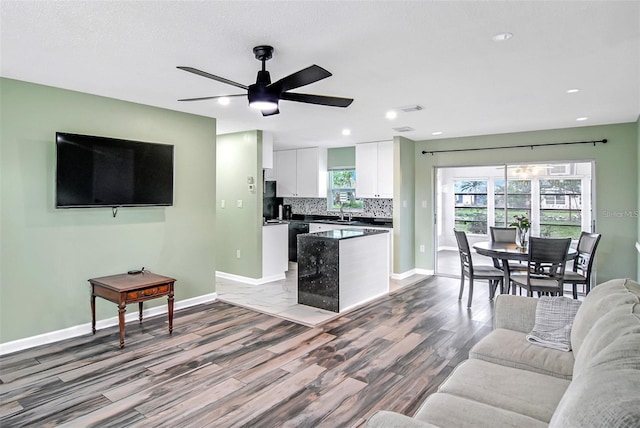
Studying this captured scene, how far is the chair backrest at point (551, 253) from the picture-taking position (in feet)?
13.3

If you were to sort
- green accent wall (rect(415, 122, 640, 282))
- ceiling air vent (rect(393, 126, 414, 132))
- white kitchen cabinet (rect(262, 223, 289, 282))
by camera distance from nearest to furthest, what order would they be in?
green accent wall (rect(415, 122, 640, 282))
ceiling air vent (rect(393, 126, 414, 132))
white kitchen cabinet (rect(262, 223, 289, 282))

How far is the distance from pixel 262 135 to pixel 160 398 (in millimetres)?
4186

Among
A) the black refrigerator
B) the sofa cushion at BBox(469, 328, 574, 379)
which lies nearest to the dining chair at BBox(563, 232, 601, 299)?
the sofa cushion at BBox(469, 328, 574, 379)

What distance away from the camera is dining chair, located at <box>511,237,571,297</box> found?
4.05 m

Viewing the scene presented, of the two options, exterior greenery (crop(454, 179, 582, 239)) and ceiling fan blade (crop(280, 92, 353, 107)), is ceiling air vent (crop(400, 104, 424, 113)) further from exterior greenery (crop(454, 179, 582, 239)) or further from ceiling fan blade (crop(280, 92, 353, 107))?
exterior greenery (crop(454, 179, 582, 239))

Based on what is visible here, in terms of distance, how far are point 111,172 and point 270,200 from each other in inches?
184

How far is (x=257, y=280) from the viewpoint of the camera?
6008 millimetres

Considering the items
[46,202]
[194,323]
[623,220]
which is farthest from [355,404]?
[623,220]

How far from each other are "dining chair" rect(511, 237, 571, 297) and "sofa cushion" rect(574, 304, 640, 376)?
8.34ft

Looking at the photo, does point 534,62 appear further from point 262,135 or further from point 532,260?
point 262,135

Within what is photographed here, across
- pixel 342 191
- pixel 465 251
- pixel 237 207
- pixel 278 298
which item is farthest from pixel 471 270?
pixel 342 191

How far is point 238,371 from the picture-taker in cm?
305

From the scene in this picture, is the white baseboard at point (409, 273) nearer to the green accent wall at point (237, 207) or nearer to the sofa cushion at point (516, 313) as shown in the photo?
the green accent wall at point (237, 207)

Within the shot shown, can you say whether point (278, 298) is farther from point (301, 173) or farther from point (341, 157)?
point (341, 157)
